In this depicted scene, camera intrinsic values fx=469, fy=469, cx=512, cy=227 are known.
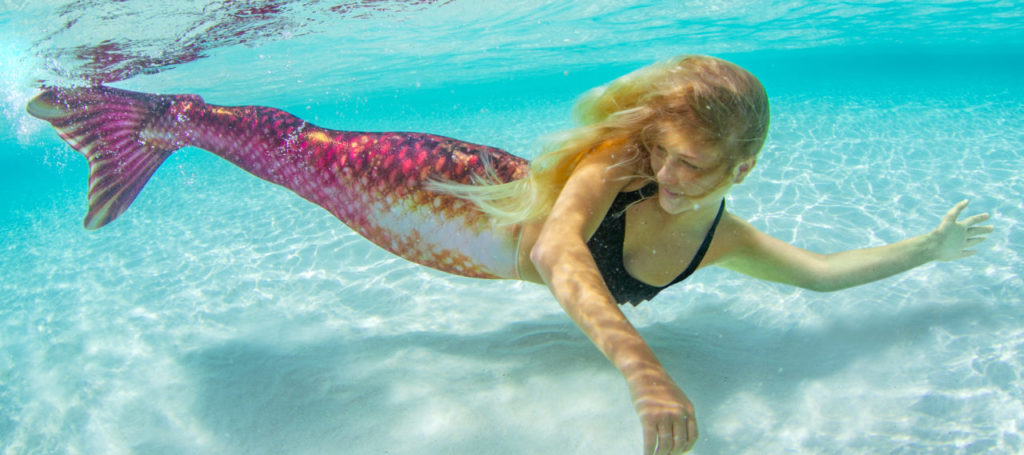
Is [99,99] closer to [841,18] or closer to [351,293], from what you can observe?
[351,293]

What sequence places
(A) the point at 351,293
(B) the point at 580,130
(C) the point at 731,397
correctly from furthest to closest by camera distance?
(A) the point at 351,293 < (C) the point at 731,397 < (B) the point at 580,130

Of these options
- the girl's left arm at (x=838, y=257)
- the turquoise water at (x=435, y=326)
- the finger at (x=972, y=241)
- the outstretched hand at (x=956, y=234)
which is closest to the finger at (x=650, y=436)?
the turquoise water at (x=435, y=326)

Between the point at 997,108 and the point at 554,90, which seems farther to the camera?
the point at 554,90

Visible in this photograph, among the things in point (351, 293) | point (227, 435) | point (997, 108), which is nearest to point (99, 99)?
point (351, 293)

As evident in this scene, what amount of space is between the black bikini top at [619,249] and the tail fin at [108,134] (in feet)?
14.0

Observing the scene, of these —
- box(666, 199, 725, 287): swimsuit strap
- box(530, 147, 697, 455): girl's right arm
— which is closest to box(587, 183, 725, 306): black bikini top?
box(666, 199, 725, 287): swimsuit strap

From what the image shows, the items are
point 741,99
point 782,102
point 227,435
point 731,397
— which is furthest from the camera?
point 782,102

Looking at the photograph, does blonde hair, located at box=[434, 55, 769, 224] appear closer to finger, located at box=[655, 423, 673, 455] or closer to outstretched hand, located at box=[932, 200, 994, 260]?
finger, located at box=[655, 423, 673, 455]

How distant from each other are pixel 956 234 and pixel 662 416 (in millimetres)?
3369

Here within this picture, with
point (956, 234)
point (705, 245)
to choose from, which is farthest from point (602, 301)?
point (956, 234)

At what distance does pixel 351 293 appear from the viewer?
5.67 meters

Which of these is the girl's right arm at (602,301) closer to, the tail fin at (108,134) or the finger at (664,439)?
the finger at (664,439)

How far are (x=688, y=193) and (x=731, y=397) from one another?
6.78ft

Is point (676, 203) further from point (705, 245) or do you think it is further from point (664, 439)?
point (664, 439)
